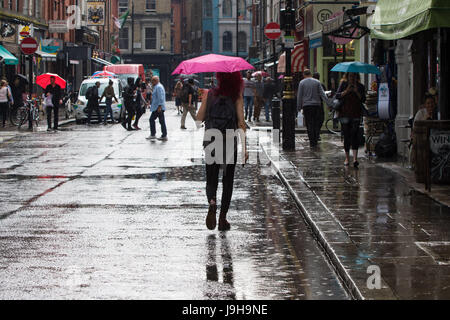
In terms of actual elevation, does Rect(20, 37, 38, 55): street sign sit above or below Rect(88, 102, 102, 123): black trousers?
above

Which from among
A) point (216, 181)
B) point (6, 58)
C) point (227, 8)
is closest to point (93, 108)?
point (6, 58)

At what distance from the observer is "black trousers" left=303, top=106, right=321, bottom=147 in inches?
888

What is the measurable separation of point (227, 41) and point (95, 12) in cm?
3709

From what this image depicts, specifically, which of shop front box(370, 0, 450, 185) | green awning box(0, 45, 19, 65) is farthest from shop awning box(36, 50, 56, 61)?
shop front box(370, 0, 450, 185)

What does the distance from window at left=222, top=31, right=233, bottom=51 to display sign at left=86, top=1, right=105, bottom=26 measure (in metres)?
36.7

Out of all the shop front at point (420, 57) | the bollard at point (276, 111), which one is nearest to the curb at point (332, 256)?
the shop front at point (420, 57)

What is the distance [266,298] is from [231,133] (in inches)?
149

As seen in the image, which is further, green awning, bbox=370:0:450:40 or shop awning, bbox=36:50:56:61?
shop awning, bbox=36:50:56:61

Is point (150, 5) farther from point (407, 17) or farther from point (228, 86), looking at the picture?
point (228, 86)

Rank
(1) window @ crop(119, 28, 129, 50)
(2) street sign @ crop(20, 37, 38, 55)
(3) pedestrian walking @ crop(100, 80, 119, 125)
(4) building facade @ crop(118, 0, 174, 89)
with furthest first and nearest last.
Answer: (1) window @ crop(119, 28, 129, 50) → (4) building facade @ crop(118, 0, 174, 89) → (3) pedestrian walking @ crop(100, 80, 119, 125) → (2) street sign @ crop(20, 37, 38, 55)

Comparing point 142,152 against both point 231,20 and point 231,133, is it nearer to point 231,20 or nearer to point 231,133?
point 231,133

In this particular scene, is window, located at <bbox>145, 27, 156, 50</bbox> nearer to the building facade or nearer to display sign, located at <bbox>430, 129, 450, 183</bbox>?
the building facade

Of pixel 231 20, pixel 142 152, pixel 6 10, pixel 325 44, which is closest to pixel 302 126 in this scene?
pixel 325 44

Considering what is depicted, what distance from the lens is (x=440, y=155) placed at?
1388 centimetres
